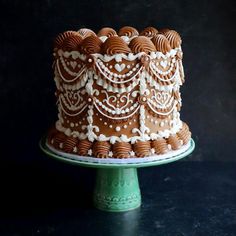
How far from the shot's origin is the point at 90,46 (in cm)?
170

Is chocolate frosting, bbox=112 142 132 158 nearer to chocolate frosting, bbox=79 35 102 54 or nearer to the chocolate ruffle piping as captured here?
the chocolate ruffle piping

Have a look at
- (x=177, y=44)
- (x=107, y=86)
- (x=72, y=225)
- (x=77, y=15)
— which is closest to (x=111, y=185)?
(x=72, y=225)

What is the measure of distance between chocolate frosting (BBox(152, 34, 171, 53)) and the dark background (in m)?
0.50

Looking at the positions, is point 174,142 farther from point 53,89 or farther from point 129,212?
point 53,89

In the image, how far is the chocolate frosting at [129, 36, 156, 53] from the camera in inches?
66.9

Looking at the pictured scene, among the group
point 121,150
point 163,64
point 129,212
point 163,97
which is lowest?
point 129,212

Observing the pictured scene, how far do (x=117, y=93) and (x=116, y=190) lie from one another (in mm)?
382

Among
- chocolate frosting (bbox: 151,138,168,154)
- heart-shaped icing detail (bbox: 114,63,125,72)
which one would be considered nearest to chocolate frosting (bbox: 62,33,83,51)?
heart-shaped icing detail (bbox: 114,63,125,72)

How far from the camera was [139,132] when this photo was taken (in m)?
1.75

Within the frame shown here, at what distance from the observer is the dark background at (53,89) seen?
216 cm

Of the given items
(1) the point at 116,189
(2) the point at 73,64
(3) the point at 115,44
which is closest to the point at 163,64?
(3) the point at 115,44

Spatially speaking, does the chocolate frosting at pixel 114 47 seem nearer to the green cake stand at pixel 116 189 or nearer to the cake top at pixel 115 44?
the cake top at pixel 115 44

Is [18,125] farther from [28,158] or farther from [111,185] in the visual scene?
[111,185]

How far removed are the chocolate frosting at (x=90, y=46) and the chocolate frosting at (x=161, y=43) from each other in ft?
0.56
